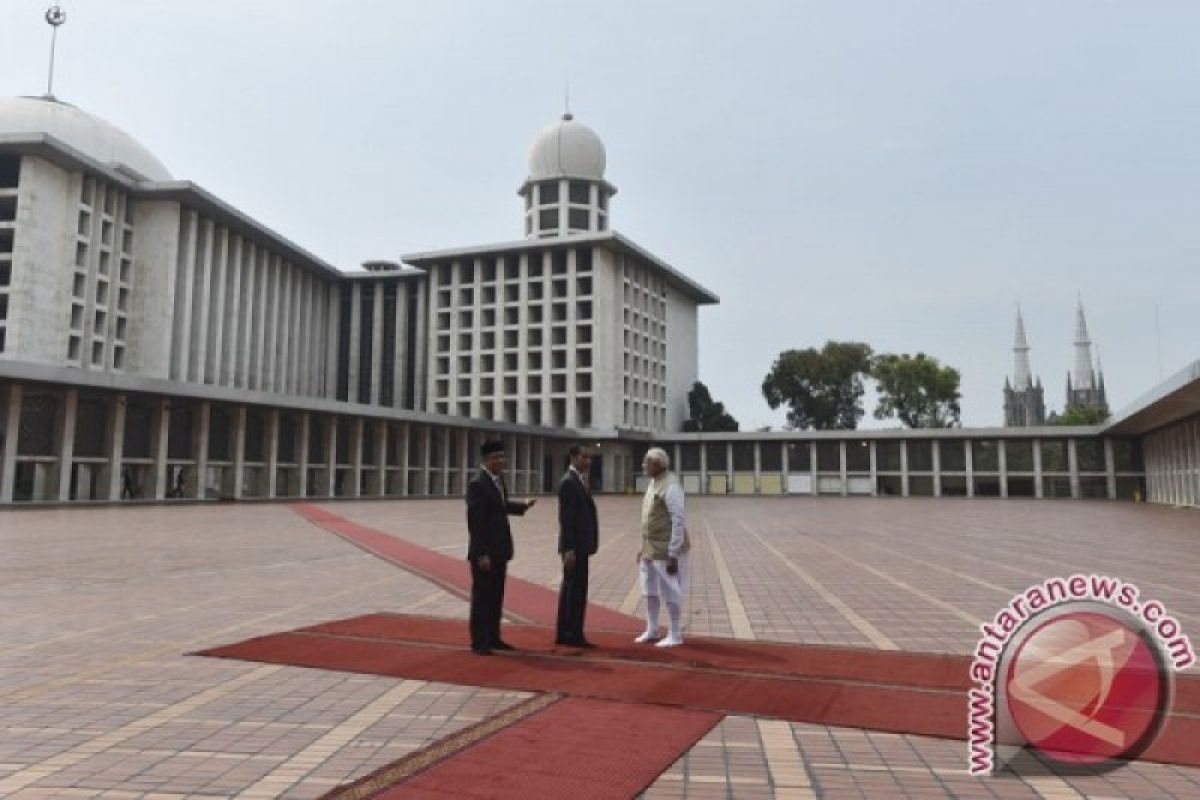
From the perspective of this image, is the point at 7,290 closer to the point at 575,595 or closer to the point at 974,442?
the point at 575,595

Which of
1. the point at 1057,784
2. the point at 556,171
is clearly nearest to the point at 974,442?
the point at 556,171

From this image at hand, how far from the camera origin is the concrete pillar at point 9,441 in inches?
1088

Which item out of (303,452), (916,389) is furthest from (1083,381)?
(303,452)

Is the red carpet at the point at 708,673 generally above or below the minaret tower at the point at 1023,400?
below

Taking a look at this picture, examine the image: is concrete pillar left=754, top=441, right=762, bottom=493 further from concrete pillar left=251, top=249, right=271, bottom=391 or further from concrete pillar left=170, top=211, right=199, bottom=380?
concrete pillar left=170, top=211, right=199, bottom=380

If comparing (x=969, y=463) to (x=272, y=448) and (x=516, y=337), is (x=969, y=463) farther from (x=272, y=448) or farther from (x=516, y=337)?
(x=272, y=448)

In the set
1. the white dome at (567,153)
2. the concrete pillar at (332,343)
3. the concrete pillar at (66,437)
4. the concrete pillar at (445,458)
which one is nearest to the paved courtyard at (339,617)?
the concrete pillar at (66,437)

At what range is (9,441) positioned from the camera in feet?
91.0

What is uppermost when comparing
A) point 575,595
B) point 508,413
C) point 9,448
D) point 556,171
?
point 556,171

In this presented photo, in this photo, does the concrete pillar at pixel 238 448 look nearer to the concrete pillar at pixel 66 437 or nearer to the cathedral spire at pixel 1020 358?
the concrete pillar at pixel 66 437

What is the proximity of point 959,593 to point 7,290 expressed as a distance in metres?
50.9

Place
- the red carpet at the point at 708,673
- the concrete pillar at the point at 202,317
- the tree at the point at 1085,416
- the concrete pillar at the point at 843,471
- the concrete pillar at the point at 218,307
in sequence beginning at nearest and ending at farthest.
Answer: the red carpet at the point at 708,673 → the concrete pillar at the point at 202,317 → the concrete pillar at the point at 218,307 → the concrete pillar at the point at 843,471 → the tree at the point at 1085,416

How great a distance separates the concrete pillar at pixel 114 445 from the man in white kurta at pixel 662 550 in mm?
30084

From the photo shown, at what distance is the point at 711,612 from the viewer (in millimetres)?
8516
